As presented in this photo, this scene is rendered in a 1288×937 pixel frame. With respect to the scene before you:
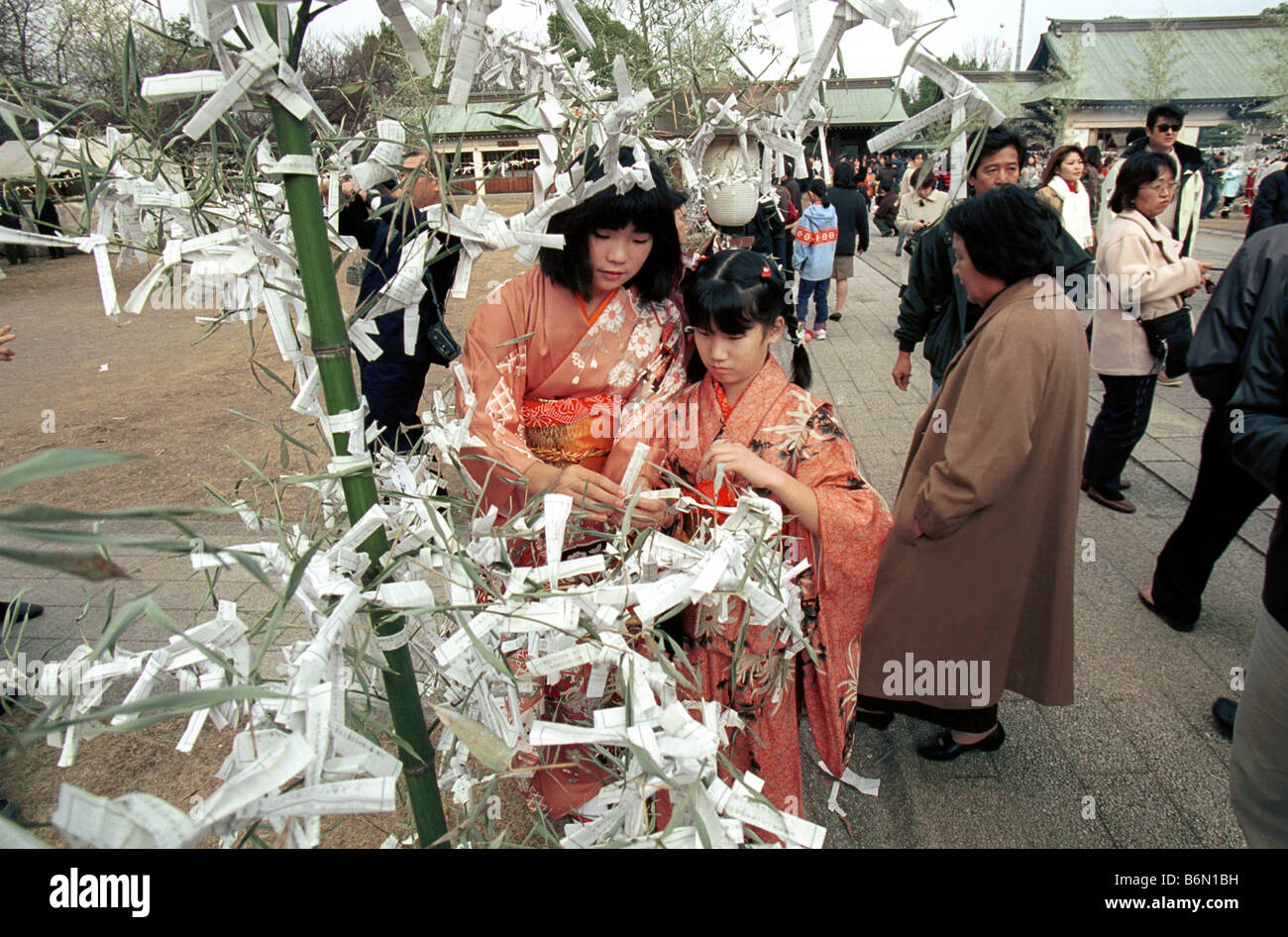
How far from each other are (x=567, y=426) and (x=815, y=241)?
21.7ft

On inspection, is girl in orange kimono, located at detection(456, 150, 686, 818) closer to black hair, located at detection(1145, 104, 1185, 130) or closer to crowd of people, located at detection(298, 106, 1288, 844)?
crowd of people, located at detection(298, 106, 1288, 844)

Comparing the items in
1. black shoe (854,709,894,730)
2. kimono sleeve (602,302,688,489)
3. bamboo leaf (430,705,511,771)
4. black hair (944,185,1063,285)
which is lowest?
black shoe (854,709,894,730)

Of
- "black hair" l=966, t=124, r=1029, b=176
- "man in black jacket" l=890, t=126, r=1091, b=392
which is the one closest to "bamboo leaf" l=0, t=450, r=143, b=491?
"man in black jacket" l=890, t=126, r=1091, b=392

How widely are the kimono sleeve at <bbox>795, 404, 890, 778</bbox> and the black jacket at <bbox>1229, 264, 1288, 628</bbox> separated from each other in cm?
84

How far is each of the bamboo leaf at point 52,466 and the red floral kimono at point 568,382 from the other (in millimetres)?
1092

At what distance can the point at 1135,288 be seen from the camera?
3715mm

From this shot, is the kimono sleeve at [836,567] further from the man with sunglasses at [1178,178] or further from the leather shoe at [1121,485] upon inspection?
the man with sunglasses at [1178,178]

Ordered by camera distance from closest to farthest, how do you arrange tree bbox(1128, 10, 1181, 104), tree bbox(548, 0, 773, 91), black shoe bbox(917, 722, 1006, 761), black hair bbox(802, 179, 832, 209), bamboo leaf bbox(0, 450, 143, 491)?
bamboo leaf bbox(0, 450, 143, 491), tree bbox(548, 0, 773, 91), black shoe bbox(917, 722, 1006, 761), black hair bbox(802, 179, 832, 209), tree bbox(1128, 10, 1181, 104)

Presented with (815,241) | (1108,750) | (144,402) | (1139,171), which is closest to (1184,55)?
(815,241)

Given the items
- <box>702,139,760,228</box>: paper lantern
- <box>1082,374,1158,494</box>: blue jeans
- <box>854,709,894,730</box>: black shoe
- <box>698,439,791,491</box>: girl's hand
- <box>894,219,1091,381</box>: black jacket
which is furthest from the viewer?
<box>702,139,760,228</box>: paper lantern

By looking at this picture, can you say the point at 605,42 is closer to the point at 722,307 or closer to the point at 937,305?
the point at 722,307

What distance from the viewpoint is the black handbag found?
3676mm

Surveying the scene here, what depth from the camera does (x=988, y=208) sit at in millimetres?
2084

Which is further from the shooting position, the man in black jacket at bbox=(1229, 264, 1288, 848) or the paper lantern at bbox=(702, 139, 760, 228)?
the paper lantern at bbox=(702, 139, 760, 228)
